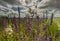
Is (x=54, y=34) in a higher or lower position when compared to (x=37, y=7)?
lower

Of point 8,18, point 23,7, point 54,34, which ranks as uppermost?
point 23,7

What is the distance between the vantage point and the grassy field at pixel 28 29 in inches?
49.1

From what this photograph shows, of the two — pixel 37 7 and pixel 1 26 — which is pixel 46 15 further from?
pixel 1 26

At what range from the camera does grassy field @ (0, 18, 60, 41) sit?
1246mm

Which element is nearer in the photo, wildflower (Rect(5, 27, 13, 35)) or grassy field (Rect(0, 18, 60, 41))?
grassy field (Rect(0, 18, 60, 41))

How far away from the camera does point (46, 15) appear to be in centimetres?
149

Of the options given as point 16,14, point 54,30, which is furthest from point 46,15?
point 16,14

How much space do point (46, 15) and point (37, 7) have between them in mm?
111

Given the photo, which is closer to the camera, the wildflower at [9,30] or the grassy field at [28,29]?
the grassy field at [28,29]

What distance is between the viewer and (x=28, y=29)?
1309 mm

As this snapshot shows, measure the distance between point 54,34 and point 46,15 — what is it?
219 mm

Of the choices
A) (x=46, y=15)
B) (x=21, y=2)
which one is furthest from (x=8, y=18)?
(x=46, y=15)

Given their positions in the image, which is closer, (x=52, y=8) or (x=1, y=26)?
(x=1, y=26)

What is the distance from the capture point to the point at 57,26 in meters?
1.45
